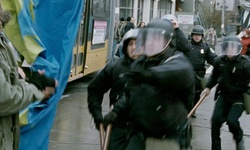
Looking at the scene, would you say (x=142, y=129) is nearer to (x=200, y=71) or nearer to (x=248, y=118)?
(x=200, y=71)

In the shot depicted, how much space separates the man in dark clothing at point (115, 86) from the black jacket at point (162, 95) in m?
0.88

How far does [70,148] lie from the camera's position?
7.60 meters

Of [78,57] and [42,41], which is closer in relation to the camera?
[42,41]

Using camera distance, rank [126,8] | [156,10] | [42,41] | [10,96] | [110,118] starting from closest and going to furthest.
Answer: [10,96], [110,118], [42,41], [126,8], [156,10]

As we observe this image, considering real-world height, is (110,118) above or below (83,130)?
above

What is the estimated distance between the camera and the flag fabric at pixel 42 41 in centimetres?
551

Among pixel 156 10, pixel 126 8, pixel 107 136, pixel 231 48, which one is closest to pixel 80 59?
pixel 231 48

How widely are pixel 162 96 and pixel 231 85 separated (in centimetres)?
325

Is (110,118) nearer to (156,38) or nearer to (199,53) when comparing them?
(156,38)

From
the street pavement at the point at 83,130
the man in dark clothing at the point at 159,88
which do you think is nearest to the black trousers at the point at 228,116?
the street pavement at the point at 83,130

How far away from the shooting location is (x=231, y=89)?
7070mm

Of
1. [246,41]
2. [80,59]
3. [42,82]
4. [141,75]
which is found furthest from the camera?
[80,59]

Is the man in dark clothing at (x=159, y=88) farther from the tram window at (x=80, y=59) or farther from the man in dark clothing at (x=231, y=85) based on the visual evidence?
the tram window at (x=80, y=59)

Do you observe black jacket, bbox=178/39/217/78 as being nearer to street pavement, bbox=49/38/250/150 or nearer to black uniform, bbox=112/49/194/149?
street pavement, bbox=49/38/250/150
